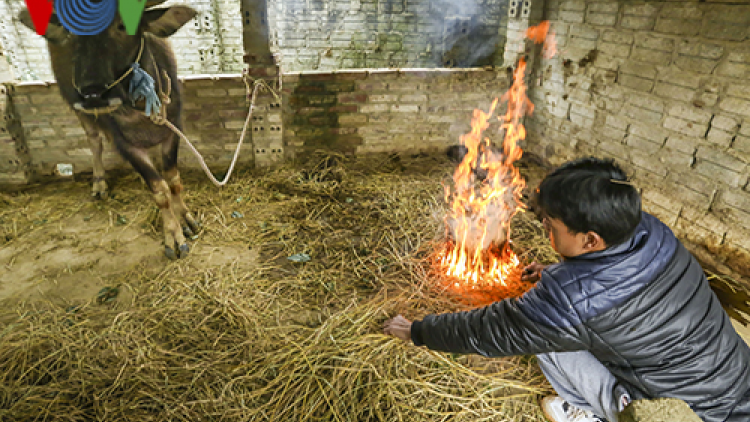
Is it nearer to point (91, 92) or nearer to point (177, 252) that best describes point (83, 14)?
point (91, 92)

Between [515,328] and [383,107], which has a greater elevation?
[383,107]

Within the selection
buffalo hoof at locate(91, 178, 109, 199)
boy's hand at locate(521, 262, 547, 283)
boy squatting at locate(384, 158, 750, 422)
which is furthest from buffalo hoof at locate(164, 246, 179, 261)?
boy's hand at locate(521, 262, 547, 283)

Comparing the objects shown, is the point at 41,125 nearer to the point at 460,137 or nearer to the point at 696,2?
the point at 460,137

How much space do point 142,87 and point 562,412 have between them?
4201mm

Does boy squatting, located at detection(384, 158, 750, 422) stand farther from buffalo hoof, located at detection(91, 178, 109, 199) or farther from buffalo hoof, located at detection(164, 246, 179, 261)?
buffalo hoof, located at detection(91, 178, 109, 199)

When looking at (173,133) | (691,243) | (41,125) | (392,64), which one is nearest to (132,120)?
(173,133)

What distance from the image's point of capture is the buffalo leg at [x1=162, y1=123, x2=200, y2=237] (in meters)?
4.58

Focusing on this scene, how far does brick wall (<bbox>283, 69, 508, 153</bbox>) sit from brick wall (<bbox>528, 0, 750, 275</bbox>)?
1398 mm

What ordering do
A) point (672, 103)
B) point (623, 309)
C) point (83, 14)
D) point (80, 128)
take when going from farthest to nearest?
point (80, 128) < point (672, 103) < point (83, 14) < point (623, 309)

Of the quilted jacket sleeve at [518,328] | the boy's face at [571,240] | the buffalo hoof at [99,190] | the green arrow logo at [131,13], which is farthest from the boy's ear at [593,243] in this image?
the buffalo hoof at [99,190]

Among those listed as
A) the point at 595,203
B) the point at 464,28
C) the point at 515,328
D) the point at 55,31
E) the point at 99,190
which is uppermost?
the point at 464,28

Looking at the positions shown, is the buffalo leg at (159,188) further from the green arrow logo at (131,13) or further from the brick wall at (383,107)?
the brick wall at (383,107)

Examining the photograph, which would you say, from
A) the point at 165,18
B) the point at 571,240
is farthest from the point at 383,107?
the point at 571,240

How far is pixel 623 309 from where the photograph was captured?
6.30 ft
